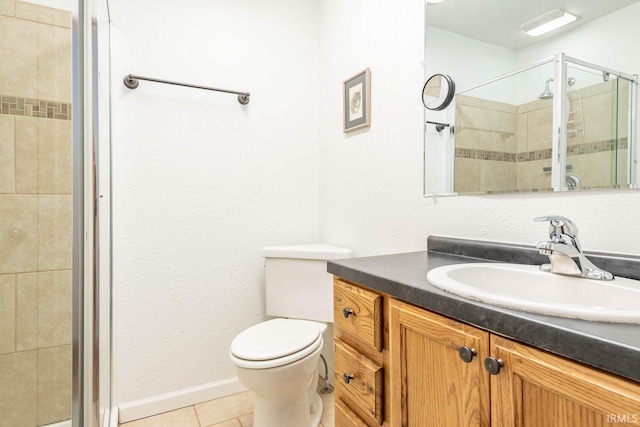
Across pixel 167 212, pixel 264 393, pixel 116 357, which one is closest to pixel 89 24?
pixel 167 212

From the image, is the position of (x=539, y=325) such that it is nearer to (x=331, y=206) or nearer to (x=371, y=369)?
(x=371, y=369)

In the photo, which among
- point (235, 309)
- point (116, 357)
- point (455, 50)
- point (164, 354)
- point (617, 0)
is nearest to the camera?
point (617, 0)

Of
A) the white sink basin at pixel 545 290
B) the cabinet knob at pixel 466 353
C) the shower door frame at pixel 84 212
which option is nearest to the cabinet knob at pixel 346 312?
the white sink basin at pixel 545 290

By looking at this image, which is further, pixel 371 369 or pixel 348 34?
pixel 348 34

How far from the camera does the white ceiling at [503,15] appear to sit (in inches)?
33.1

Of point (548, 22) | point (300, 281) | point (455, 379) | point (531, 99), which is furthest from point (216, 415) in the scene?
point (548, 22)

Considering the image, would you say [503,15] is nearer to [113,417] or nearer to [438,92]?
[438,92]

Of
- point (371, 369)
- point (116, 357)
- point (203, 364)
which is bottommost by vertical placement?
point (203, 364)

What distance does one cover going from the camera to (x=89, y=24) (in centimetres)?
89

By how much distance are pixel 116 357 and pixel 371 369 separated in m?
1.38

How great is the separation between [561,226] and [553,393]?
1.47ft

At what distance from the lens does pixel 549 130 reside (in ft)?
3.00

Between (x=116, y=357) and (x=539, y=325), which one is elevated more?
(x=539, y=325)

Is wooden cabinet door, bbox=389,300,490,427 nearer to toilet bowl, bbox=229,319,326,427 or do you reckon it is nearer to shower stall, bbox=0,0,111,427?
toilet bowl, bbox=229,319,326,427
